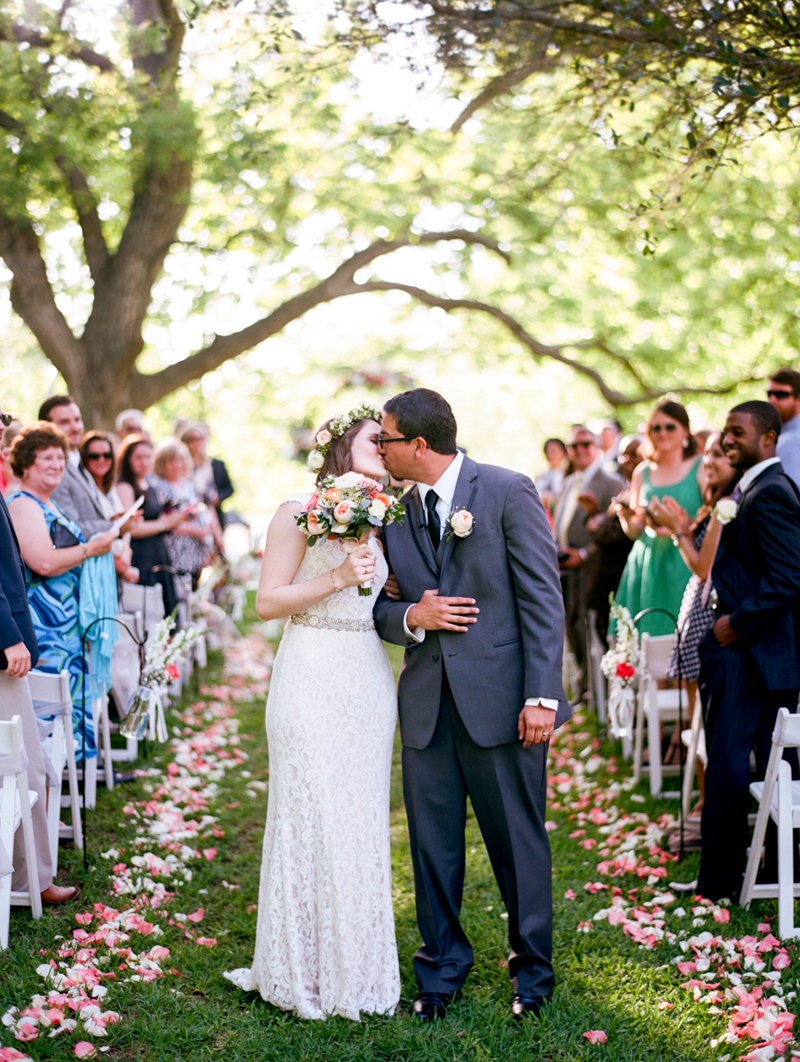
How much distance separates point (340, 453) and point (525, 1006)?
7.40 ft

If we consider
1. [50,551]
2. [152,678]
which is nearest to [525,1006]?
[152,678]

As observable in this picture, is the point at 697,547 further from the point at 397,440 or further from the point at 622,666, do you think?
the point at 397,440

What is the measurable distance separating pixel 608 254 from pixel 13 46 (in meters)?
9.03

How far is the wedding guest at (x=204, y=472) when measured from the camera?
1098 centimetres

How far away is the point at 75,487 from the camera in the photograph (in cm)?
673

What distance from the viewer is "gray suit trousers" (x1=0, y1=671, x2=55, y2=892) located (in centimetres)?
432

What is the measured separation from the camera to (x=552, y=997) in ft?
12.5

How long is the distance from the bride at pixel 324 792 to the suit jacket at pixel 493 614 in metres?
0.19

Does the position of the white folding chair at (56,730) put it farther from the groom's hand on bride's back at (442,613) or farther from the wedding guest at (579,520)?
the wedding guest at (579,520)

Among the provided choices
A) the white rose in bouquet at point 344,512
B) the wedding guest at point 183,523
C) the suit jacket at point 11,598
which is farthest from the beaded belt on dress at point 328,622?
the wedding guest at point 183,523

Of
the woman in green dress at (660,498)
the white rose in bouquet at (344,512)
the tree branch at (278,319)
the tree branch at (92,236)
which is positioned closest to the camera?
the white rose in bouquet at (344,512)

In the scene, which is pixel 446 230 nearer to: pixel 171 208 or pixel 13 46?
pixel 171 208

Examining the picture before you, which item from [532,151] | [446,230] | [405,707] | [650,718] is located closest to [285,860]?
[405,707]

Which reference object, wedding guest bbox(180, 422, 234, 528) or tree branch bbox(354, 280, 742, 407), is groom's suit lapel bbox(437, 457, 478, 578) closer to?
wedding guest bbox(180, 422, 234, 528)
